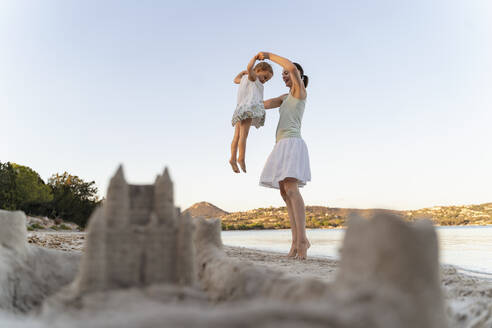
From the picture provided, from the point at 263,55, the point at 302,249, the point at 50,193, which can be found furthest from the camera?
the point at 50,193

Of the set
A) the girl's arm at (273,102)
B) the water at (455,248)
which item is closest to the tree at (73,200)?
the water at (455,248)

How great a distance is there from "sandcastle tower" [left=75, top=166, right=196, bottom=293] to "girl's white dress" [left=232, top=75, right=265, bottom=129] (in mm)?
2785

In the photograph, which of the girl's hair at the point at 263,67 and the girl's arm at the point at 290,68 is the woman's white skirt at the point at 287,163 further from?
the girl's hair at the point at 263,67

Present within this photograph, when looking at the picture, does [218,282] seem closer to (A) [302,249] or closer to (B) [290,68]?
(B) [290,68]

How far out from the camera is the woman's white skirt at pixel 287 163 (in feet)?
18.9

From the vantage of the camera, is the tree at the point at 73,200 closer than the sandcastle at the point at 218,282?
No

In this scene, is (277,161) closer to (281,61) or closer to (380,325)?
(281,61)

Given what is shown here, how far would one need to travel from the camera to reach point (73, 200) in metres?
30.7

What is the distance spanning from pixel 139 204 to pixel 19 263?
1.78 meters

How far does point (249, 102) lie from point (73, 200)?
30.9 m

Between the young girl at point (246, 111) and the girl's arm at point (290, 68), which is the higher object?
the girl's arm at point (290, 68)

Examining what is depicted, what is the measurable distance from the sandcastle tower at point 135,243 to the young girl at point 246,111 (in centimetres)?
280

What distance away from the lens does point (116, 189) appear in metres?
2.06

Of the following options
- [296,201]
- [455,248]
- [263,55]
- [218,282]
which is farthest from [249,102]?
[455,248]
